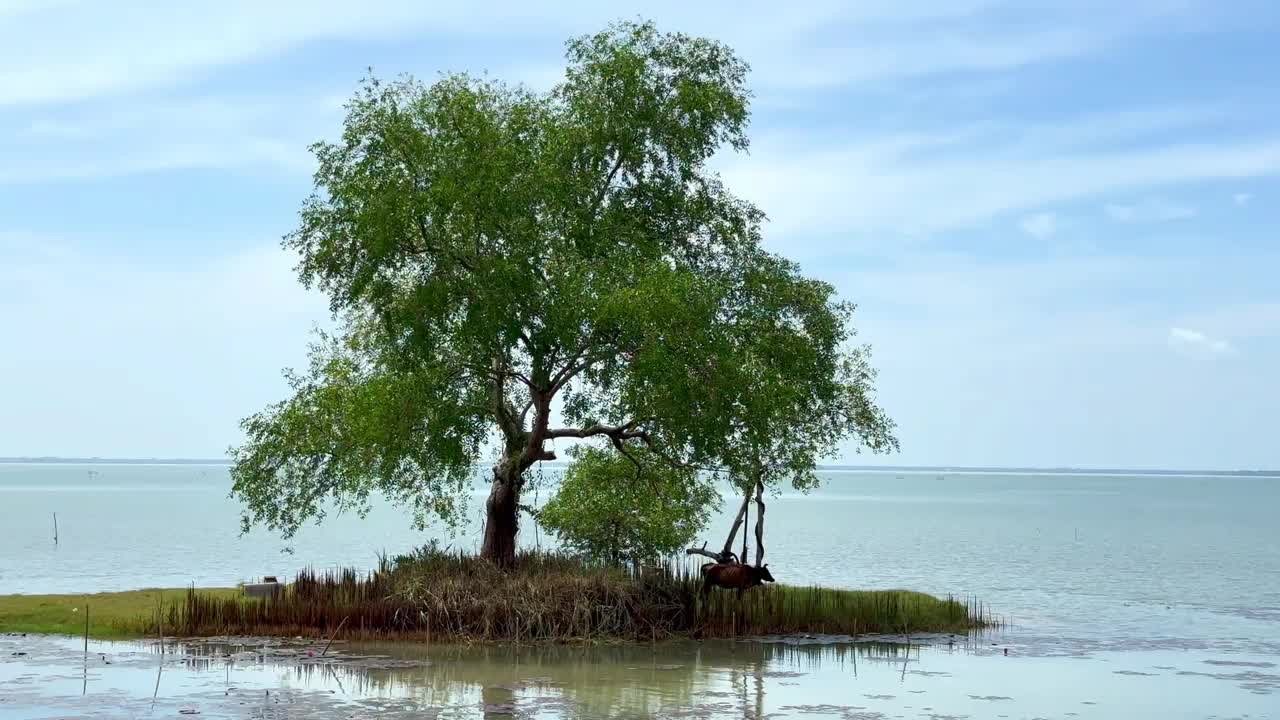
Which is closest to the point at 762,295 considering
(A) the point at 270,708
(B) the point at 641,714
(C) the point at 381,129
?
(C) the point at 381,129

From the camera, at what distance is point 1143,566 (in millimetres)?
73312

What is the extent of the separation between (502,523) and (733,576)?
583 cm

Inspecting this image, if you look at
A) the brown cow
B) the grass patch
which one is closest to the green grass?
the grass patch

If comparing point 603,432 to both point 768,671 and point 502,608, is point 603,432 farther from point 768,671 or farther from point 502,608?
point 768,671

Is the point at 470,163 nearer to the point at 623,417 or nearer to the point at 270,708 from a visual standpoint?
the point at 623,417

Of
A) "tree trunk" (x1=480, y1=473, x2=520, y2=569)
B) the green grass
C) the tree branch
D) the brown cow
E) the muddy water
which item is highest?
the tree branch

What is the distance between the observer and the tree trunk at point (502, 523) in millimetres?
34656

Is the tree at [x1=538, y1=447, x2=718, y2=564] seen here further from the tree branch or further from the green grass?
the green grass

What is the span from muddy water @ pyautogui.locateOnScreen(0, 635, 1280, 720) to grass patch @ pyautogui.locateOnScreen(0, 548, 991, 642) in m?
0.96

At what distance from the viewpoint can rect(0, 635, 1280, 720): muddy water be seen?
79.3ft

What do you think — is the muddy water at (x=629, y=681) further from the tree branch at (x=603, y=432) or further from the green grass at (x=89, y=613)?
the tree branch at (x=603, y=432)

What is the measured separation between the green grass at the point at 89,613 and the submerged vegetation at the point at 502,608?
66 centimetres

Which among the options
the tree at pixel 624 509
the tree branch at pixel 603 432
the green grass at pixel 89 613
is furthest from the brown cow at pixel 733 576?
the green grass at pixel 89 613

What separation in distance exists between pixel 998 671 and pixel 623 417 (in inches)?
413
